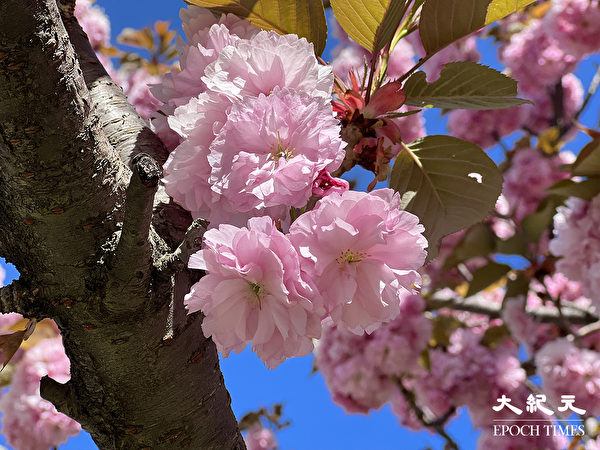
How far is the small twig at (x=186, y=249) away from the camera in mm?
482

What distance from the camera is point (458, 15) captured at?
668 millimetres

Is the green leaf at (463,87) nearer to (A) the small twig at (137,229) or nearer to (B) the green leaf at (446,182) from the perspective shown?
(B) the green leaf at (446,182)

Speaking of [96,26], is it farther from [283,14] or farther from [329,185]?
[329,185]

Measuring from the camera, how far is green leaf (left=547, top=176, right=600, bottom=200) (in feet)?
4.28

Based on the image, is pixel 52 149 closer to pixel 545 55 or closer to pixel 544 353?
pixel 544 353

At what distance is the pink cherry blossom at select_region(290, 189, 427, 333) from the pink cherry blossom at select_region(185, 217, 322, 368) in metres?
0.02

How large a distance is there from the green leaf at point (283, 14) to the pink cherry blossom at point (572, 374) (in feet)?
5.06

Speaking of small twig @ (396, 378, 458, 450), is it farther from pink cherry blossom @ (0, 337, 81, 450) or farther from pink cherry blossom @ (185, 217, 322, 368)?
pink cherry blossom @ (185, 217, 322, 368)

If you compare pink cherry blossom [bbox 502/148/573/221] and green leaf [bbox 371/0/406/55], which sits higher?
pink cherry blossom [bbox 502/148/573/221]

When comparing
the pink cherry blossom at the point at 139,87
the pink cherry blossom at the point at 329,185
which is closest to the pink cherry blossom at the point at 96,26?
the pink cherry blossom at the point at 139,87

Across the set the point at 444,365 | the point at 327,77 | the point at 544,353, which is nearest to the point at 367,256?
the point at 327,77

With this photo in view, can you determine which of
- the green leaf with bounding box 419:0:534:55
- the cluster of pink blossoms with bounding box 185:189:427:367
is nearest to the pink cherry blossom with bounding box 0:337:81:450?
the cluster of pink blossoms with bounding box 185:189:427:367

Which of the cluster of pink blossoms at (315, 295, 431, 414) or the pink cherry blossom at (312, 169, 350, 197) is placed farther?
the cluster of pink blossoms at (315, 295, 431, 414)

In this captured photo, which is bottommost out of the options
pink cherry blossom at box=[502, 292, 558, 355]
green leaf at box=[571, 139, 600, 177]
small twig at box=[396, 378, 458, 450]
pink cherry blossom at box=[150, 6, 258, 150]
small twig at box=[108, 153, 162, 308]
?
small twig at box=[108, 153, 162, 308]
